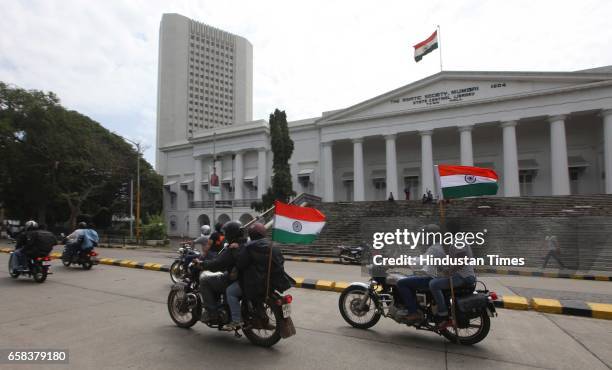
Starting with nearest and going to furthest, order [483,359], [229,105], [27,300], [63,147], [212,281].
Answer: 1. [483,359]
2. [212,281]
3. [27,300]
4. [63,147]
5. [229,105]

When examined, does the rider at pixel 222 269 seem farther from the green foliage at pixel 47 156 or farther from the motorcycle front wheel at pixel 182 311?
the green foliage at pixel 47 156

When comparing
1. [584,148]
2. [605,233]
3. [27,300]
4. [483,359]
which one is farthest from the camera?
[584,148]

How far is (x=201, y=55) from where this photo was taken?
77.1 meters

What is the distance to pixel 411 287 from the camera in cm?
521

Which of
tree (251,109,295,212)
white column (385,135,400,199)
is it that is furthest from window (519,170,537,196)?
tree (251,109,295,212)

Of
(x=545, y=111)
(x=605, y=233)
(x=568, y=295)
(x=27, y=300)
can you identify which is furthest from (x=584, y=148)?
(x=27, y=300)

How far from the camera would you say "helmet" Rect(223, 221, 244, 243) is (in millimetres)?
4926

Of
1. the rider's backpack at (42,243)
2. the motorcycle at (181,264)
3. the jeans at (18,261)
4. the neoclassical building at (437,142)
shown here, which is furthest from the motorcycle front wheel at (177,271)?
the neoclassical building at (437,142)

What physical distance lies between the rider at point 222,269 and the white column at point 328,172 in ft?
91.4

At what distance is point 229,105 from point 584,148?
232ft

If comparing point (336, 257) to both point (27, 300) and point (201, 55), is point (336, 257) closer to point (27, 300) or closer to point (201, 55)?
point (27, 300)

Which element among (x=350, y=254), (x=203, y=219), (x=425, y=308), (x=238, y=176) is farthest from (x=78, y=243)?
(x=238, y=176)

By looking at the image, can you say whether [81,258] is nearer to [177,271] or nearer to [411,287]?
[177,271]

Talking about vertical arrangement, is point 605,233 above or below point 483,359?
above
